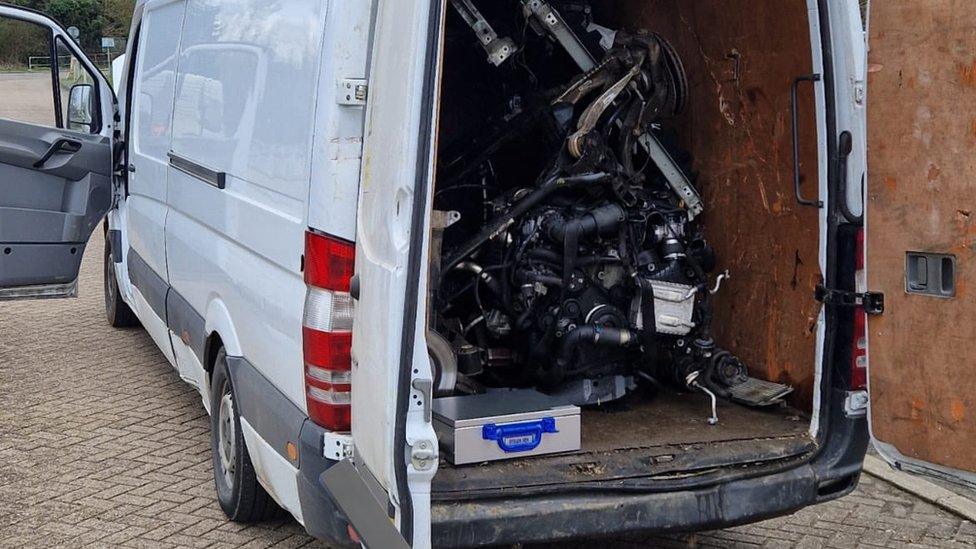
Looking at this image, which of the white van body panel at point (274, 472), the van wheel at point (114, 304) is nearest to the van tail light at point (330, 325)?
the white van body panel at point (274, 472)

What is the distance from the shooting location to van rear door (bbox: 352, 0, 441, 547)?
324cm

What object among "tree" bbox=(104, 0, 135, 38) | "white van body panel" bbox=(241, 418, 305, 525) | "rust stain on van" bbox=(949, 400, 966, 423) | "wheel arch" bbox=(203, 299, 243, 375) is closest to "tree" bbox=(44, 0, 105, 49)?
"tree" bbox=(104, 0, 135, 38)

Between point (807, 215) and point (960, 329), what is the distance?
3.75ft

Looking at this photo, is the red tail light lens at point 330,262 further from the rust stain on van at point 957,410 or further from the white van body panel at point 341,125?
the rust stain on van at point 957,410

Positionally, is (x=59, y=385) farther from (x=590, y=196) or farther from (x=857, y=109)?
(x=857, y=109)

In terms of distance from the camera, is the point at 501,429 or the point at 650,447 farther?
the point at 650,447

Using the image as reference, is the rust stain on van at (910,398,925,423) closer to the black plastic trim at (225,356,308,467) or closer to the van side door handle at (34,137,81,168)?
the black plastic trim at (225,356,308,467)

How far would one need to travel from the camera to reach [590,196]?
16.1ft

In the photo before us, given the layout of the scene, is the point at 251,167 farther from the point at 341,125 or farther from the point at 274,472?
the point at 274,472

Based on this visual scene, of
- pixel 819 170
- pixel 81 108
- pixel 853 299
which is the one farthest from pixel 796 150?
pixel 81 108

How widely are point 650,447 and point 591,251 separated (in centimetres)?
98

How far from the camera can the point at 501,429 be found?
3920 mm

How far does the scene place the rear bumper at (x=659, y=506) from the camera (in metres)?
3.54

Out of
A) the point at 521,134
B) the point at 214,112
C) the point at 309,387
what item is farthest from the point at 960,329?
the point at 214,112
